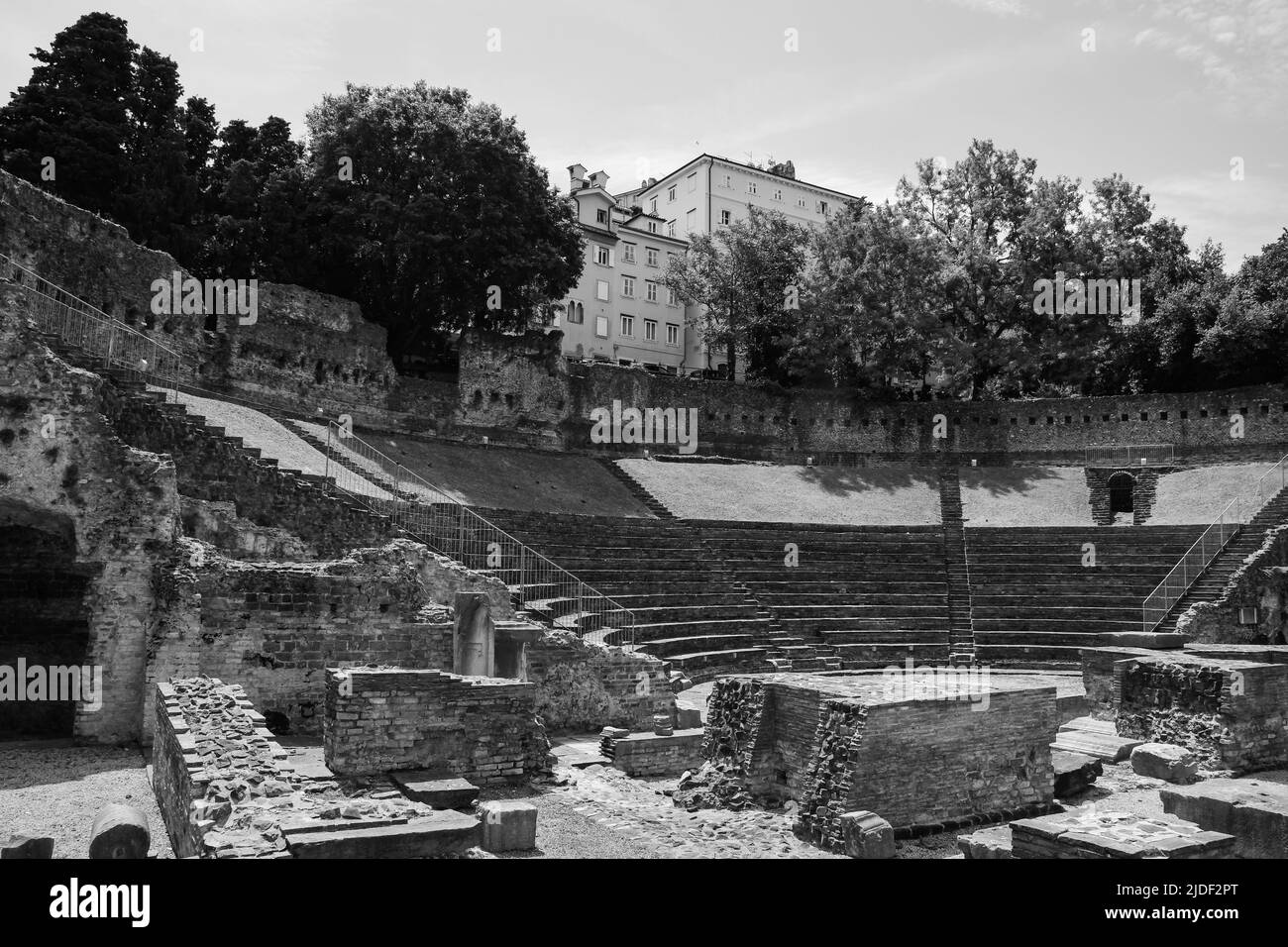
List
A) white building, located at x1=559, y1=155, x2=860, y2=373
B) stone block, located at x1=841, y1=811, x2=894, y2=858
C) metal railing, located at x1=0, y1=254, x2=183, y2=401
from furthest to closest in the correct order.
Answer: white building, located at x1=559, y1=155, x2=860, y2=373 → metal railing, located at x1=0, y1=254, x2=183, y2=401 → stone block, located at x1=841, y1=811, x2=894, y2=858

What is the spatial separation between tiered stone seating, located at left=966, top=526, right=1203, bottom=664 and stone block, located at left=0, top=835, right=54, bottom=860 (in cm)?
2217

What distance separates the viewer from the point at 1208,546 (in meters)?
26.4

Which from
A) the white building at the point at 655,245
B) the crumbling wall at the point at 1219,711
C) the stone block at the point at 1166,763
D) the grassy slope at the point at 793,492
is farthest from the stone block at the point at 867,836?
the white building at the point at 655,245

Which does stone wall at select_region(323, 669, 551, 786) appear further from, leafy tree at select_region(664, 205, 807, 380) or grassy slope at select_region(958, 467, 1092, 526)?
leafy tree at select_region(664, 205, 807, 380)

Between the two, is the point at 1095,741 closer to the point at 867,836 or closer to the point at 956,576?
the point at 867,836

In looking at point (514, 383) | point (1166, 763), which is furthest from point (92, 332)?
point (1166, 763)

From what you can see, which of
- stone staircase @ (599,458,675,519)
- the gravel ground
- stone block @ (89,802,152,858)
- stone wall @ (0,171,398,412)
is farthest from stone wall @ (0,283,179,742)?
stone staircase @ (599,458,675,519)

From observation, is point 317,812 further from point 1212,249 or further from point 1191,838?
point 1212,249

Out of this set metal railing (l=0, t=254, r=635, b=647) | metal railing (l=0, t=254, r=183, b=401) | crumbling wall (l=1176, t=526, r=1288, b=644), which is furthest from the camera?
crumbling wall (l=1176, t=526, r=1288, b=644)

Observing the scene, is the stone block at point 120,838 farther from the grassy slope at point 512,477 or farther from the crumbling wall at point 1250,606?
the crumbling wall at point 1250,606

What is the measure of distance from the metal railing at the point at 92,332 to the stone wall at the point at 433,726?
1036cm

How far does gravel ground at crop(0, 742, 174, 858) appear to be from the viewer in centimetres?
929

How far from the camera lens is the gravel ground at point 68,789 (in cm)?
929
